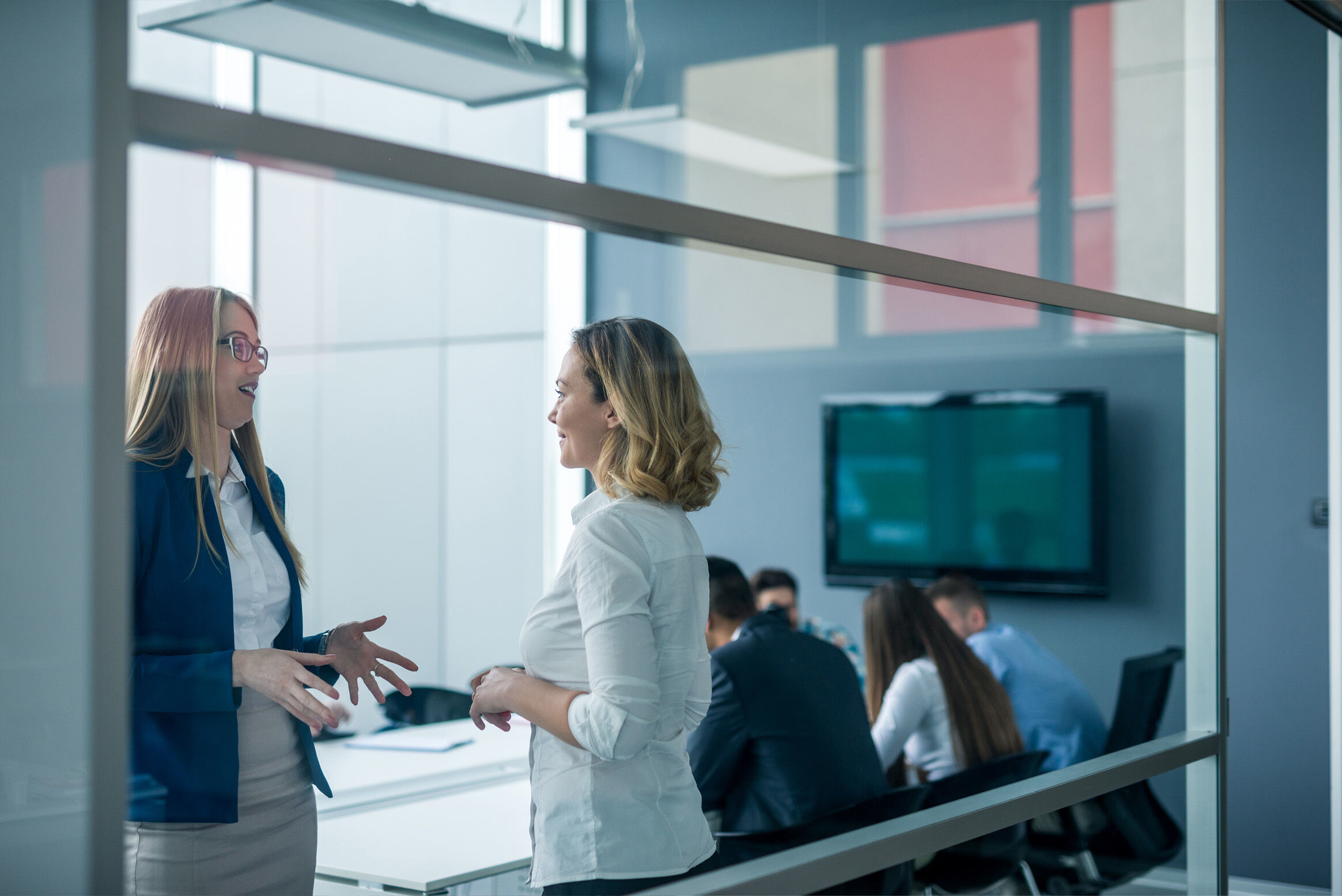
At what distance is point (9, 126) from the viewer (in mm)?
1073

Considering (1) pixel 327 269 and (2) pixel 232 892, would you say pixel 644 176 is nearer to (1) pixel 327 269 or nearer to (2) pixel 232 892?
(1) pixel 327 269

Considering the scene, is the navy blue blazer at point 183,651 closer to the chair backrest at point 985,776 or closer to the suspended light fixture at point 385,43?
the chair backrest at point 985,776

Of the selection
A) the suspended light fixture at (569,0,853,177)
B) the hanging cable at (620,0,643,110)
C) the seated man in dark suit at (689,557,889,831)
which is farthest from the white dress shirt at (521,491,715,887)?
the hanging cable at (620,0,643,110)

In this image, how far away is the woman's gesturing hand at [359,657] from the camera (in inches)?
64.5

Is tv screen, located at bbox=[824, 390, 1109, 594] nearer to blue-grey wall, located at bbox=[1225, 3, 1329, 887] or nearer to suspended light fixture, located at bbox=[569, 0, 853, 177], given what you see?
blue-grey wall, located at bbox=[1225, 3, 1329, 887]

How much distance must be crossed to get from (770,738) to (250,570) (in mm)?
1340

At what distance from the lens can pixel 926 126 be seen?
5391 millimetres

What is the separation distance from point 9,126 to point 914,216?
4696 millimetres

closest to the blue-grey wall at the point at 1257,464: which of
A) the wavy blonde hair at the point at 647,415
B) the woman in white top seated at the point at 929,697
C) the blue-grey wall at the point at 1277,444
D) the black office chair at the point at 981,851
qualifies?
the blue-grey wall at the point at 1277,444

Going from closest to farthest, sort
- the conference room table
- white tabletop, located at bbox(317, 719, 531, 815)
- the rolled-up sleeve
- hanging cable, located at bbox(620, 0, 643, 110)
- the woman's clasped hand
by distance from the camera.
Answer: the rolled-up sleeve, the woman's clasped hand, the conference room table, white tabletop, located at bbox(317, 719, 531, 815), hanging cable, located at bbox(620, 0, 643, 110)

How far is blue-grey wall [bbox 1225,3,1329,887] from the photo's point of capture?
4.42m

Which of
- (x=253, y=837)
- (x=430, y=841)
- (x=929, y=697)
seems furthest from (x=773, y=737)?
(x=253, y=837)

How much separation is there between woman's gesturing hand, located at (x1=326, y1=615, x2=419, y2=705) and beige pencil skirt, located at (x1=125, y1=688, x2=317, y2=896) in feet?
0.33

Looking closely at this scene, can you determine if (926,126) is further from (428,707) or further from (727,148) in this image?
(428,707)
